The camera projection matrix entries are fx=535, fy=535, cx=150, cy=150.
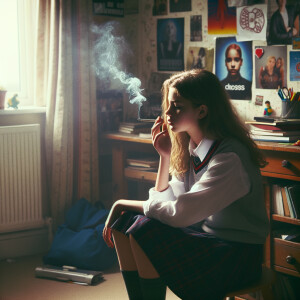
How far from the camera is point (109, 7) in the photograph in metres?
3.62

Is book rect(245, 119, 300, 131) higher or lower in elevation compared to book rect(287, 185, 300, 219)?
higher

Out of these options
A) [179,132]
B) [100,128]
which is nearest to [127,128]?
[100,128]

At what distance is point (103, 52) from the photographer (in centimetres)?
356

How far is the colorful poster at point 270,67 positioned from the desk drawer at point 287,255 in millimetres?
889

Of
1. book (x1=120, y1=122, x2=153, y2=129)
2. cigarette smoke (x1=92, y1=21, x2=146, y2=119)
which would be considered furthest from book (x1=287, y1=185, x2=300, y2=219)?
cigarette smoke (x1=92, y1=21, x2=146, y2=119)

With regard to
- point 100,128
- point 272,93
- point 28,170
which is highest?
point 272,93

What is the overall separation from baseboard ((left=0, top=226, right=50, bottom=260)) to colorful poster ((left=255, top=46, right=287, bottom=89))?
5.46 feet

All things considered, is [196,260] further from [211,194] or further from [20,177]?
[20,177]

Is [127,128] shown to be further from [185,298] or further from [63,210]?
[185,298]

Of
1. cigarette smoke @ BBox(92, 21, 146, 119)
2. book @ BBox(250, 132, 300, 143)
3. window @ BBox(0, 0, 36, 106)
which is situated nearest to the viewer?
book @ BBox(250, 132, 300, 143)

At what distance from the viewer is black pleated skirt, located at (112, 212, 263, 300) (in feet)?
5.91

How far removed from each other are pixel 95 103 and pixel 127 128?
27cm

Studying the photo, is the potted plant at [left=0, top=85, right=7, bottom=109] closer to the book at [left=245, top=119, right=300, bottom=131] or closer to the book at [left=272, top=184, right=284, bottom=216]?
the book at [left=245, top=119, right=300, bottom=131]

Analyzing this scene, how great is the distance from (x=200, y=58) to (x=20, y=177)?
133cm
